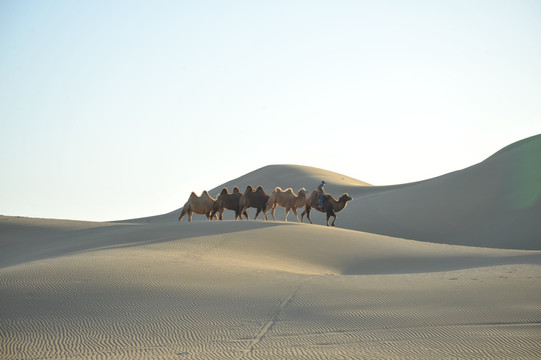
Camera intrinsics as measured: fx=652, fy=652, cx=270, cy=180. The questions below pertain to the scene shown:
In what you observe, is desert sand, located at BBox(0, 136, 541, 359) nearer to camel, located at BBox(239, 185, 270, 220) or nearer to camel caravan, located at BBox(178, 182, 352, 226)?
camel caravan, located at BBox(178, 182, 352, 226)

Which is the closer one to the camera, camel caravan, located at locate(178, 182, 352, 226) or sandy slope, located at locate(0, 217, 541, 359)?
sandy slope, located at locate(0, 217, 541, 359)

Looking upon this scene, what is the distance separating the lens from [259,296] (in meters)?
10.8

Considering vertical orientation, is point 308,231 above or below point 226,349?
above

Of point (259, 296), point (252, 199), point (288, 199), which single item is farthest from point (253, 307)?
point (252, 199)

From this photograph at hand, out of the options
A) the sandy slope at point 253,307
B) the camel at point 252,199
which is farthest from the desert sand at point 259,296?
the camel at point 252,199

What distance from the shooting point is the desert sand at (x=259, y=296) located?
7.89 metres

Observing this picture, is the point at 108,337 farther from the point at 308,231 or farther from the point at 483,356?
the point at 308,231

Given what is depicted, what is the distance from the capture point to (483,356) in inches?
282

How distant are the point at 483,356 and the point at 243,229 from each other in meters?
13.3

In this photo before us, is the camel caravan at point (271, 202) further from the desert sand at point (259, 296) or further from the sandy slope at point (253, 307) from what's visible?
the sandy slope at point (253, 307)

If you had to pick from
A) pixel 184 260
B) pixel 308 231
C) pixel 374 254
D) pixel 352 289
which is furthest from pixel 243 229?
pixel 352 289

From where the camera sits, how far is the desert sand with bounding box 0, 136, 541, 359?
789 centimetres

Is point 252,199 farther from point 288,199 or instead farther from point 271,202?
point 288,199

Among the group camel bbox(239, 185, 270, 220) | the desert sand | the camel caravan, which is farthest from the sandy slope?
camel bbox(239, 185, 270, 220)
